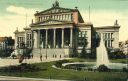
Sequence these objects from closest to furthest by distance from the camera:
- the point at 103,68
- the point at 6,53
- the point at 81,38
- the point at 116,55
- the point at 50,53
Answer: the point at 103,68, the point at 116,55, the point at 6,53, the point at 50,53, the point at 81,38

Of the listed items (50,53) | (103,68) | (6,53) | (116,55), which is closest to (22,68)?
(6,53)

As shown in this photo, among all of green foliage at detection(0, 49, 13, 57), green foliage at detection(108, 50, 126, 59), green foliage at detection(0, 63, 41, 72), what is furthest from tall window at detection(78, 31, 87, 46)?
green foliage at detection(0, 49, 13, 57)

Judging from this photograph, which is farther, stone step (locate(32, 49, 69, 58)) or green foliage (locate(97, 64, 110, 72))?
stone step (locate(32, 49, 69, 58))

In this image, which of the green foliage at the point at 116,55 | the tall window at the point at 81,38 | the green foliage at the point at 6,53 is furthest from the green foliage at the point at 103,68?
the green foliage at the point at 6,53

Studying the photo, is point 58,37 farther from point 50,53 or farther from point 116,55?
point 116,55

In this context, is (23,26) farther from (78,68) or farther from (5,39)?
(78,68)

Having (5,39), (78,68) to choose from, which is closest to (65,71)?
(78,68)

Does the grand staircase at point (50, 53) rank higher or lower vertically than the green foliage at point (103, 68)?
higher

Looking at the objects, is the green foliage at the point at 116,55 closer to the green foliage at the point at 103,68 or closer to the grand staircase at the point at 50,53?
the green foliage at the point at 103,68

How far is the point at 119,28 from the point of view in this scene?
27.8 metres

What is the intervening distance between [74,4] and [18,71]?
23.0 feet


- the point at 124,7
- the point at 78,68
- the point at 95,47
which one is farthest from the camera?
the point at 95,47

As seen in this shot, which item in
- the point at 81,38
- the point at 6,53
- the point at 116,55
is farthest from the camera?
the point at 81,38

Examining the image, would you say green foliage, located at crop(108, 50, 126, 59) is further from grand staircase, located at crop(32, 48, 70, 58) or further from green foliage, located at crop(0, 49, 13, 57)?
green foliage, located at crop(0, 49, 13, 57)
